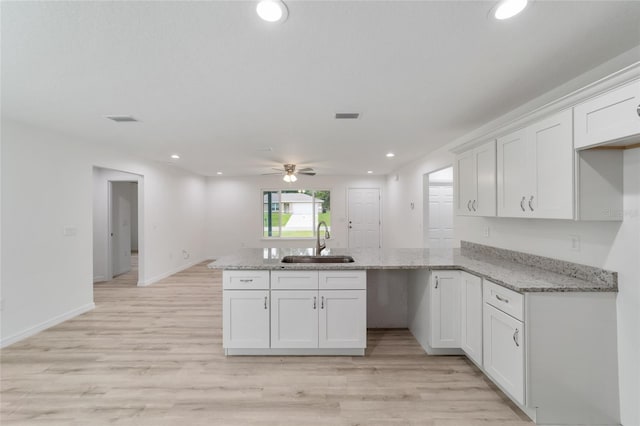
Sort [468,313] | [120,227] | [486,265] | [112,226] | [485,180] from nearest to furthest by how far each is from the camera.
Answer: [468,313] < [486,265] < [485,180] < [112,226] < [120,227]

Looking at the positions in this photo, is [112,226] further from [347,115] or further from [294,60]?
[294,60]

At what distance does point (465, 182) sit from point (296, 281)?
7.31 feet

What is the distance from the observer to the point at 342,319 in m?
2.73

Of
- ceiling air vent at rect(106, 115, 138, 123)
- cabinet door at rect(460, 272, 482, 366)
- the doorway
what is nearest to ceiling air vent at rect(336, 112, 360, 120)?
cabinet door at rect(460, 272, 482, 366)

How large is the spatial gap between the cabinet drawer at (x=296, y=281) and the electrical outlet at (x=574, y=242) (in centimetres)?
213

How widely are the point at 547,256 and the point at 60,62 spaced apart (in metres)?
4.11

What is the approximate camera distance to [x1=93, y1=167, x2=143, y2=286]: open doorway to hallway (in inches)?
226

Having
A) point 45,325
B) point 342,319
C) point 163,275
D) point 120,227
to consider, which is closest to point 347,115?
point 342,319

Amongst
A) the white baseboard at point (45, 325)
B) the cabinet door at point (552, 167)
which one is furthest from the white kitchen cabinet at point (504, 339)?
the white baseboard at point (45, 325)

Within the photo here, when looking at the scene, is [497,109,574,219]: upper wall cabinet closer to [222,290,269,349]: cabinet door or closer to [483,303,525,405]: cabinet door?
[483,303,525,405]: cabinet door

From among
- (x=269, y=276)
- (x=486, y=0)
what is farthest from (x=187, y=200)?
(x=486, y=0)

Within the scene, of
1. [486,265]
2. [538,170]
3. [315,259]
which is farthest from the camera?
[315,259]

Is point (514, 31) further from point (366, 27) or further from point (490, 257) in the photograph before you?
point (490, 257)

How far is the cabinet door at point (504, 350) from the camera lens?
1.92m
